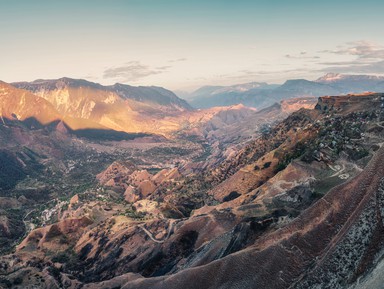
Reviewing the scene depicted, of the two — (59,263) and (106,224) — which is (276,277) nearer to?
(59,263)

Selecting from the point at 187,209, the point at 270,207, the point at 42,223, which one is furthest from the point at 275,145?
the point at 42,223

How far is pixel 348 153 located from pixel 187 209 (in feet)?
215

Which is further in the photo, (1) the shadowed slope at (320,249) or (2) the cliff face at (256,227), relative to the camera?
(2) the cliff face at (256,227)

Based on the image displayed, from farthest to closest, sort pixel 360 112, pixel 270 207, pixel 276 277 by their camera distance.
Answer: pixel 360 112 < pixel 270 207 < pixel 276 277

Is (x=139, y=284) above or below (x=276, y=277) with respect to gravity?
below

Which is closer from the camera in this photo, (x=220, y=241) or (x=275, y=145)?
(x=220, y=241)

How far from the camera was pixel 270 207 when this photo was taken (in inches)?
3873

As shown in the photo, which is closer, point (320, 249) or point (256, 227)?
point (320, 249)

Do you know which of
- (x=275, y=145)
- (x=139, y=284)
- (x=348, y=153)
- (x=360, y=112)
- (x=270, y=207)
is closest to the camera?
(x=139, y=284)

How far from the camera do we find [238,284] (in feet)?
184

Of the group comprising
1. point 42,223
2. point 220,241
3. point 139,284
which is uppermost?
point 220,241

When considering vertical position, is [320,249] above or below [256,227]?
above

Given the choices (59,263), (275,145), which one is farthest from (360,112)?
(59,263)

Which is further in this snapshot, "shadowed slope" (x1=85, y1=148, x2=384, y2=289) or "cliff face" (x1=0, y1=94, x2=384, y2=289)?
"cliff face" (x1=0, y1=94, x2=384, y2=289)
